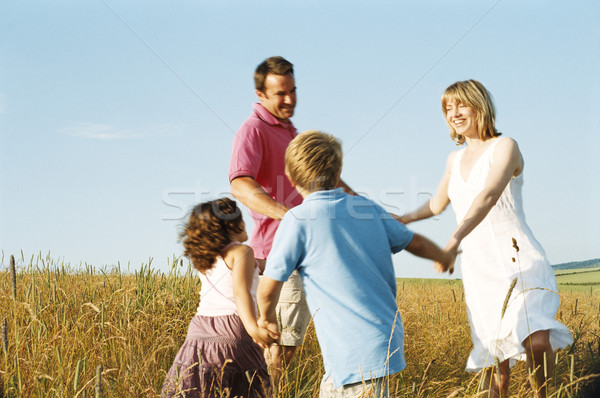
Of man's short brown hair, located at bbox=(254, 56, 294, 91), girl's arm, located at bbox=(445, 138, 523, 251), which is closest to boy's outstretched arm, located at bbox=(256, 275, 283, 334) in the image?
girl's arm, located at bbox=(445, 138, 523, 251)

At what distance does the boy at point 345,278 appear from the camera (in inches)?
87.3

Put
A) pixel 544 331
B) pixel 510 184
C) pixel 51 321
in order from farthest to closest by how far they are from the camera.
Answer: pixel 51 321 → pixel 510 184 → pixel 544 331

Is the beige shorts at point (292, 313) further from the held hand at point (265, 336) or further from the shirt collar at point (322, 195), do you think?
the shirt collar at point (322, 195)

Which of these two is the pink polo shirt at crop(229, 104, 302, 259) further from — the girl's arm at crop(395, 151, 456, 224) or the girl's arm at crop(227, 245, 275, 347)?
the girl's arm at crop(395, 151, 456, 224)

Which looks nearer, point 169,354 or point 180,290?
point 169,354

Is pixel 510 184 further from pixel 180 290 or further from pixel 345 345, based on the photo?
pixel 180 290

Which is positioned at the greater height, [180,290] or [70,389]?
[180,290]

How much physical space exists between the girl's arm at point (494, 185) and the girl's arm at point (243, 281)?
108 cm

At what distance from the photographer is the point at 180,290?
16.0 ft

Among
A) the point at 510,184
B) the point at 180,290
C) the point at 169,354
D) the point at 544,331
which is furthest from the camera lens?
the point at 180,290

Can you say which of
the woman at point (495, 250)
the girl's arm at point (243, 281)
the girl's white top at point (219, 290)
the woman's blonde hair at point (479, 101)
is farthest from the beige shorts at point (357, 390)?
the woman's blonde hair at point (479, 101)

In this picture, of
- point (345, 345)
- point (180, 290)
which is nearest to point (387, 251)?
point (345, 345)

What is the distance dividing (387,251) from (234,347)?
3.72 feet

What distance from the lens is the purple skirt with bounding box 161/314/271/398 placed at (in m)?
2.86
